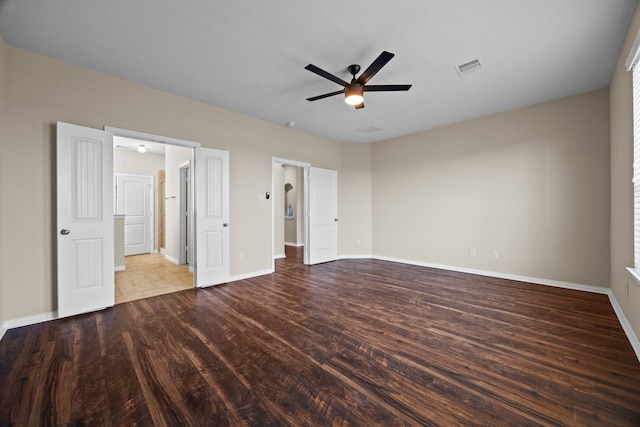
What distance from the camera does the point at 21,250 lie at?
271cm

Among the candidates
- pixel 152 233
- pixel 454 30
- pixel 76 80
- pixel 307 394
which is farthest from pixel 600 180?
pixel 152 233

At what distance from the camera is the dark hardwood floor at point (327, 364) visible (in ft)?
4.99

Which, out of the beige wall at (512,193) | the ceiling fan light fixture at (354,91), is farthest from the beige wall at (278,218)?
the ceiling fan light fixture at (354,91)

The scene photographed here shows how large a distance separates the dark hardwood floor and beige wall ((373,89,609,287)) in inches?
33.4

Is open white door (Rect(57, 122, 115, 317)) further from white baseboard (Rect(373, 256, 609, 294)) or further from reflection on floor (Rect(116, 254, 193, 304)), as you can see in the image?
white baseboard (Rect(373, 256, 609, 294))

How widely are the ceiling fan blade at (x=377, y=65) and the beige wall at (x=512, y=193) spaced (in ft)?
9.74

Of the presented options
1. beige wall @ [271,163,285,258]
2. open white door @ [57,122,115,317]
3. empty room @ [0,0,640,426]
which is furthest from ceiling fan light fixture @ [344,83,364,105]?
beige wall @ [271,163,285,258]

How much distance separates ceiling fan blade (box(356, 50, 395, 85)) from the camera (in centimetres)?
236

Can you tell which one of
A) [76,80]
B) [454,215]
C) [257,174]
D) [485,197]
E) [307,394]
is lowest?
[307,394]

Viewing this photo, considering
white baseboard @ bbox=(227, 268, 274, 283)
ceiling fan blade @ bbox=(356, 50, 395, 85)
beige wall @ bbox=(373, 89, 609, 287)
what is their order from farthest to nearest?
white baseboard @ bbox=(227, 268, 274, 283), beige wall @ bbox=(373, 89, 609, 287), ceiling fan blade @ bbox=(356, 50, 395, 85)

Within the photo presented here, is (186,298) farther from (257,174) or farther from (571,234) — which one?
(571,234)

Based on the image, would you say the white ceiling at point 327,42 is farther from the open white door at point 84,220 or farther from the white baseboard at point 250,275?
the white baseboard at point 250,275

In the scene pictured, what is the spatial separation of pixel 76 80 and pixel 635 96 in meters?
5.35

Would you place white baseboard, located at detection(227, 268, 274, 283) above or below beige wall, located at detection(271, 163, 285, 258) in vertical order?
below
